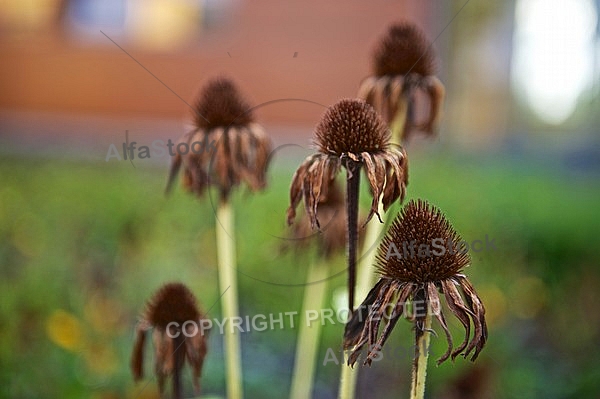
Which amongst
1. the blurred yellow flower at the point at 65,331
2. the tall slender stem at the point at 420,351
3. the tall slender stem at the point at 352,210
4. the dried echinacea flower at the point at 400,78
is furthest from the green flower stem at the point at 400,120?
the blurred yellow flower at the point at 65,331

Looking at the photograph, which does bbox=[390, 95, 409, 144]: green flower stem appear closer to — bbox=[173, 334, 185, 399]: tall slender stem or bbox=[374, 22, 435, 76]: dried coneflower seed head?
bbox=[374, 22, 435, 76]: dried coneflower seed head

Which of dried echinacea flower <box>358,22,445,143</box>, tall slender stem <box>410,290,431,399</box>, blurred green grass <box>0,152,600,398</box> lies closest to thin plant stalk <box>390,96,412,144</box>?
dried echinacea flower <box>358,22,445,143</box>

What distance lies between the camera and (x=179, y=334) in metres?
0.85

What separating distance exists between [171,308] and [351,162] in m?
0.31

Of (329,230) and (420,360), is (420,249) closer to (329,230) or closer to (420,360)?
(420,360)

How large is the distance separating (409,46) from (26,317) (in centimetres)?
130

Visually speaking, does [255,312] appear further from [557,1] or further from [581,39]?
[557,1]

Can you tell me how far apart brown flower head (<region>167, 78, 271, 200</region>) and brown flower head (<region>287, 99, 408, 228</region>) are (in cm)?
26

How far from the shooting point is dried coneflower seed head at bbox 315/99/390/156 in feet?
2.36

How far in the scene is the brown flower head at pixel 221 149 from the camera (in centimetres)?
98

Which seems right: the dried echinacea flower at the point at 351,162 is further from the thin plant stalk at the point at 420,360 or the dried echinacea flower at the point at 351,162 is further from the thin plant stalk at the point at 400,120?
the thin plant stalk at the point at 400,120

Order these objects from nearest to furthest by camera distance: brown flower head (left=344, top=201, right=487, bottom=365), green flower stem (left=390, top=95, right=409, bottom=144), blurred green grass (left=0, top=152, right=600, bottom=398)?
brown flower head (left=344, top=201, right=487, bottom=365)
green flower stem (left=390, top=95, right=409, bottom=144)
blurred green grass (left=0, top=152, right=600, bottom=398)

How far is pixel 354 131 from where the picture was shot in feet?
2.38

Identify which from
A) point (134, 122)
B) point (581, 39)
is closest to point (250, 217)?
point (581, 39)
